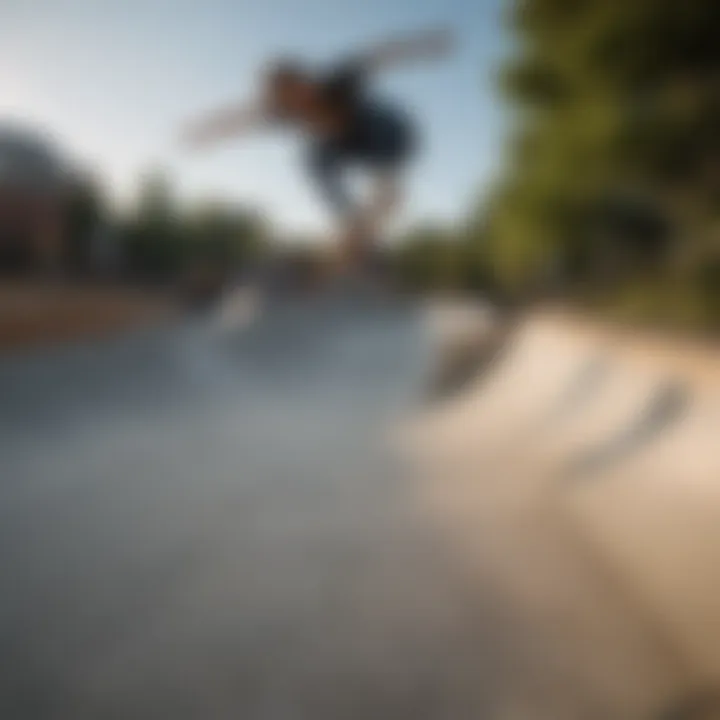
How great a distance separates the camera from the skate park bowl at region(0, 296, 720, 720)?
3.01 metres

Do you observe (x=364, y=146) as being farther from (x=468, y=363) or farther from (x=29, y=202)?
(x=468, y=363)

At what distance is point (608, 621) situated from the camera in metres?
3.40

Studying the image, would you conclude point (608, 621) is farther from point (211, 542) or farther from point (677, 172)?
point (677, 172)

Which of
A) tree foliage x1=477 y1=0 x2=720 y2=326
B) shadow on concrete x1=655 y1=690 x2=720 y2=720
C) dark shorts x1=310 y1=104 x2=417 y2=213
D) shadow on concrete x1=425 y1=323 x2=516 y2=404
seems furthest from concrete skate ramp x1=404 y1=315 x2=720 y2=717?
dark shorts x1=310 y1=104 x2=417 y2=213

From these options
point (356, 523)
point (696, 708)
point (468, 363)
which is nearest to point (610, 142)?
point (468, 363)

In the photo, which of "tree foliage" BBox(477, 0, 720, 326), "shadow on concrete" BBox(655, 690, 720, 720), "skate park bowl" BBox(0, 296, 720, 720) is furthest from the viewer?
"tree foliage" BBox(477, 0, 720, 326)

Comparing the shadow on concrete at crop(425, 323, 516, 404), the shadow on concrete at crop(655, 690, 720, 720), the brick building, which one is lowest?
the shadow on concrete at crop(655, 690, 720, 720)

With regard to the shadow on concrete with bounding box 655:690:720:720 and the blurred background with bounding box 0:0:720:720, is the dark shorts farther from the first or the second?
the shadow on concrete with bounding box 655:690:720:720

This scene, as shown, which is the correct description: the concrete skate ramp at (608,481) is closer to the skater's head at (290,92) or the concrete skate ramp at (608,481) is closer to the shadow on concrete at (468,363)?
the shadow on concrete at (468,363)

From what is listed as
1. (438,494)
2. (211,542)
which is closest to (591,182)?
(438,494)

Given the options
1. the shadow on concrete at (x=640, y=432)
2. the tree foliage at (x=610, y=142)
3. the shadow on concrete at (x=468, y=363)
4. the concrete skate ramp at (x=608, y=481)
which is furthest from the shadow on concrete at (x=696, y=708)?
the shadow on concrete at (x=468, y=363)

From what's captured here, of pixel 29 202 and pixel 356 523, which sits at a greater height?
pixel 29 202

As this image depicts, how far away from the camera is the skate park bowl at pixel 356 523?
3.01 metres

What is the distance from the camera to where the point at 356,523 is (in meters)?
4.56
